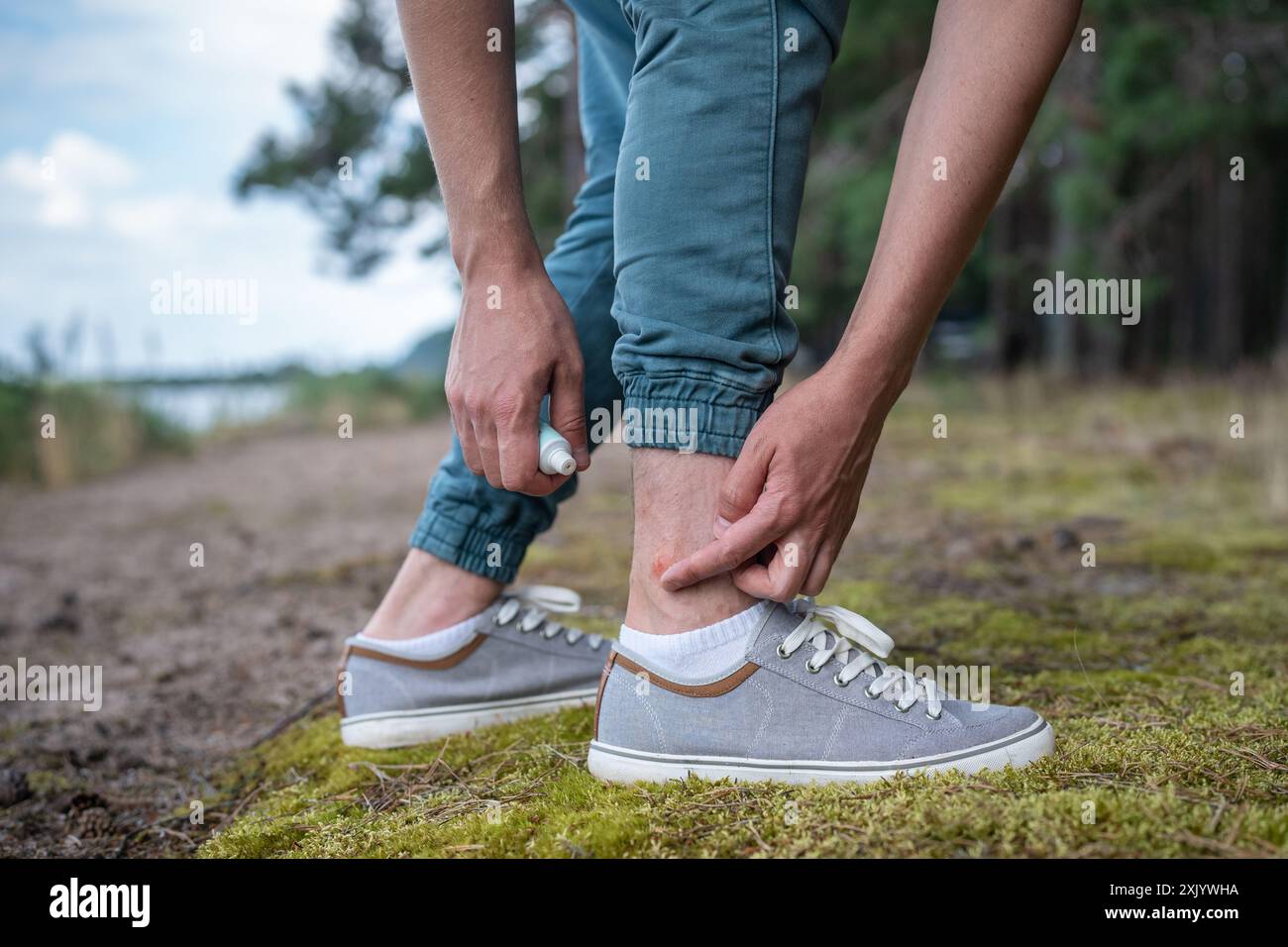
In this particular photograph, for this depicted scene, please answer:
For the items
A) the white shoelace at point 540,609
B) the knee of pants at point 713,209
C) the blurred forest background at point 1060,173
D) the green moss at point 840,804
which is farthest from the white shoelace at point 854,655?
the blurred forest background at point 1060,173

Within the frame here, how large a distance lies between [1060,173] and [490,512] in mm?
7548

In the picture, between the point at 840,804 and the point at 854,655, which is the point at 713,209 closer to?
the point at 854,655

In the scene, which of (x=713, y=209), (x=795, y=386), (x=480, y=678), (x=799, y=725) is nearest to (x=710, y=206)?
(x=713, y=209)

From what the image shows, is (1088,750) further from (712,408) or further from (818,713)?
(712,408)

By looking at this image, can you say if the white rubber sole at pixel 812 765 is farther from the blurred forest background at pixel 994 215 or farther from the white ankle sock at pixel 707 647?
the blurred forest background at pixel 994 215

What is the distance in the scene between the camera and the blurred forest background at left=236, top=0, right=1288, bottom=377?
22.2 feet

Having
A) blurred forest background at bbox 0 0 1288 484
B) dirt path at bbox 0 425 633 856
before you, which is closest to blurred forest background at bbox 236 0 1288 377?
blurred forest background at bbox 0 0 1288 484

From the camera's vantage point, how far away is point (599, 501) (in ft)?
14.8

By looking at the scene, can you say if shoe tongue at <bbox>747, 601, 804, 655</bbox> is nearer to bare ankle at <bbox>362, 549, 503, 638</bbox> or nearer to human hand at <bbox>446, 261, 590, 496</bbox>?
human hand at <bbox>446, 261, 590, 496</bbox>

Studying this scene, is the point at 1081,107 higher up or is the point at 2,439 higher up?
the point at 1081,107

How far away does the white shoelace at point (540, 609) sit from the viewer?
169 cm

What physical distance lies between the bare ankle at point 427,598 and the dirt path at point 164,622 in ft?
1.44
